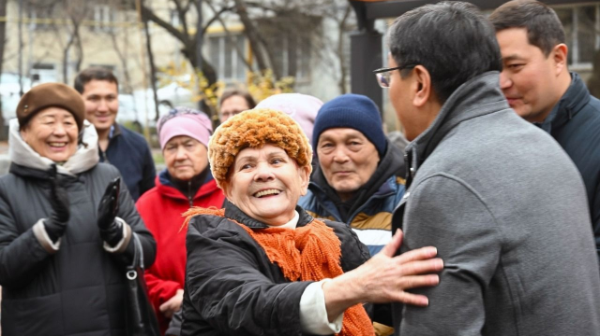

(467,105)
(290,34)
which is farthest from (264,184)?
(290,34)

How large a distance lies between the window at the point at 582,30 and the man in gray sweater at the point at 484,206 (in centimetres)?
1311

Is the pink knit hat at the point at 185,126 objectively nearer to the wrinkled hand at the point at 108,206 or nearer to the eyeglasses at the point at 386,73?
the wrinkled hand at the point at 108,206

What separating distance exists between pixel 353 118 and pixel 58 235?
5.24 ft

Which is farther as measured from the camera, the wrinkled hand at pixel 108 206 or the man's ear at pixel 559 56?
the wrinkled hand at pixel 108 206

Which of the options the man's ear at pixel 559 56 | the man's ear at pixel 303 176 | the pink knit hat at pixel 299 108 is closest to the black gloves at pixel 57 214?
the pink knit hat at pixel 299 108

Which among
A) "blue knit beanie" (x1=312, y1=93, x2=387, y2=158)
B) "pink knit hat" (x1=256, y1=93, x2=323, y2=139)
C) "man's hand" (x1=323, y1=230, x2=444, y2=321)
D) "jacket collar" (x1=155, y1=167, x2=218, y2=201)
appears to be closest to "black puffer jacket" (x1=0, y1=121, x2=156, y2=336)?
"jacket collar" (x1=155, y1=167, x2=218, y2=201)

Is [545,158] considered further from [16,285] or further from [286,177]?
[16,285]

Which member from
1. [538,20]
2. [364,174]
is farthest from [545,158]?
[364,174]

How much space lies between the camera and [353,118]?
394 centimetres

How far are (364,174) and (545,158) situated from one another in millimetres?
1847

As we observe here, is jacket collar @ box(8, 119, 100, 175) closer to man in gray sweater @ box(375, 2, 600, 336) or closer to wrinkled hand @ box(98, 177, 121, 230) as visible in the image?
wrinkled hand @ box(98, 177, 121, 230)

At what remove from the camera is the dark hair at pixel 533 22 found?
9.91 feet

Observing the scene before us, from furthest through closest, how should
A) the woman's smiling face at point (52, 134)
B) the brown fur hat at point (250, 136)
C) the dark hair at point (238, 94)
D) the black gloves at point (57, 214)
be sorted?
the dark hair at point (238, 94)
the woman's smiling face at point (52, 134)
the black gloves at point (57, 214)
the brown fur hat at point (250, 136)

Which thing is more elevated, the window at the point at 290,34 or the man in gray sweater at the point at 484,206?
the window at the point at 290,34
